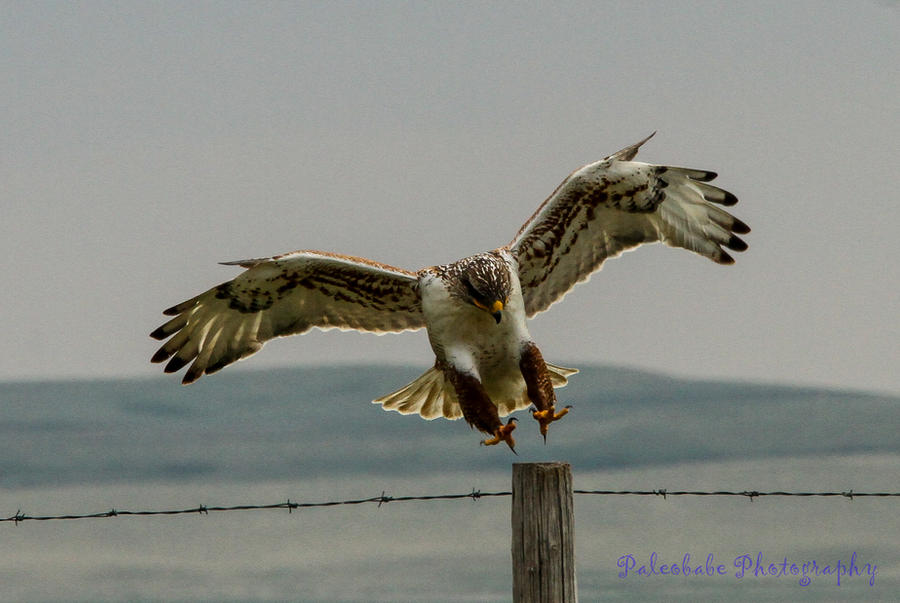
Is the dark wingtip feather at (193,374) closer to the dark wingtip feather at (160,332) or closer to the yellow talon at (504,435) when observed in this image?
the dark wingtip feather at (160,332)

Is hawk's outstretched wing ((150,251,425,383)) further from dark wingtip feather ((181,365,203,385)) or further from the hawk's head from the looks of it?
the hawk's head

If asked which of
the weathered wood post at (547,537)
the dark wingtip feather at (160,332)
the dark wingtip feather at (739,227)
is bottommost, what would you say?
the weathered wood post at (547,537)

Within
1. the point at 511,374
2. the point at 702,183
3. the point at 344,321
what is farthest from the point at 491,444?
the point at 702,183

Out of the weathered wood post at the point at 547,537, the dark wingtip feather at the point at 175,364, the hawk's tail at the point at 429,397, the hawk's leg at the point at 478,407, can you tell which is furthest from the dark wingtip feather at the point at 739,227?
the dark wingtip feather at the point at 175,364

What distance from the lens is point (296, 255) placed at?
7082 mm

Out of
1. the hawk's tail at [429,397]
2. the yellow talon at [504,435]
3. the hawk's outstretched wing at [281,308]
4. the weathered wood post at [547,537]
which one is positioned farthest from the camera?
the hawk's tail at [429,397]

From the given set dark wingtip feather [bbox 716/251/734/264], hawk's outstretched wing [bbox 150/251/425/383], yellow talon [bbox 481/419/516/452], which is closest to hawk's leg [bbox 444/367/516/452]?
yellow talon [bbox 481/419/516/452]

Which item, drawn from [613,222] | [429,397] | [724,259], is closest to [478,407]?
[429,397]

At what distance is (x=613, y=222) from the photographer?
750 centimetres

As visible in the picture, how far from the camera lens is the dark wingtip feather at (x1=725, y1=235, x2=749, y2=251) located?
7680 millimetres

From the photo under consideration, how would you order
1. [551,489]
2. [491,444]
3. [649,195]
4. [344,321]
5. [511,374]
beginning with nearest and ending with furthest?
1. [551,489]
2. [491,444]
3. [511,374]
4. [649,195]
5. [344,321]

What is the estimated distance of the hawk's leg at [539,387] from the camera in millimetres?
6328

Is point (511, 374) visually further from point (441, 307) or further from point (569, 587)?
point (569, 587)

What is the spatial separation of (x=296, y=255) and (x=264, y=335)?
1003mm
